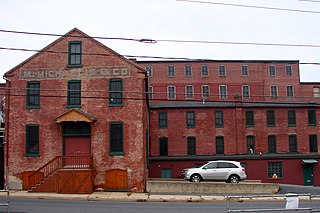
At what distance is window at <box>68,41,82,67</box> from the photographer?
2599 centimetres

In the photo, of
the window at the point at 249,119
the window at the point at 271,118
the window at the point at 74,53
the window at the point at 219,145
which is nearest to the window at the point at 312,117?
the window at the point at 271,118

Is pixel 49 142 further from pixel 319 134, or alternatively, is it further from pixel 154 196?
pixel 319 134

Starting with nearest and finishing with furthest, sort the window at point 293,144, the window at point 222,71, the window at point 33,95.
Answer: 1. the window at point 33,95
2. the window at point 293,144
3. the window at point 222,71

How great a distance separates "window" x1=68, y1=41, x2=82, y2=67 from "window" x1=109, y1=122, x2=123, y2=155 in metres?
4.90

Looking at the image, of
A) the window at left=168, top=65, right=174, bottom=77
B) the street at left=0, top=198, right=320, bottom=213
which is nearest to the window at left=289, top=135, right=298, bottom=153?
the street at left=0, top=198, right=320, bottom=213

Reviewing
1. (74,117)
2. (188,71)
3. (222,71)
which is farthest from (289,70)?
(74,117)

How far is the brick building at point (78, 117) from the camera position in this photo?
81.2ft

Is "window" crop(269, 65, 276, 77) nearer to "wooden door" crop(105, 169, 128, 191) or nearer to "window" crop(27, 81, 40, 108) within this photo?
"wooden door" crop(105, 169, 128, 191)

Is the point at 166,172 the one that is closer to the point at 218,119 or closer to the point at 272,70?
the point at 218,119

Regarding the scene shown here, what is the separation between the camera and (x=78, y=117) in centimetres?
2467

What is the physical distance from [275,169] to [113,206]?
2531 centimetres

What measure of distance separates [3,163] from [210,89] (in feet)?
134

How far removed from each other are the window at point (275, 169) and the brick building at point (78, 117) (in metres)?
18.7

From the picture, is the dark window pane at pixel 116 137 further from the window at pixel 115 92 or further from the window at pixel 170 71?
the window at pixel 170 71
